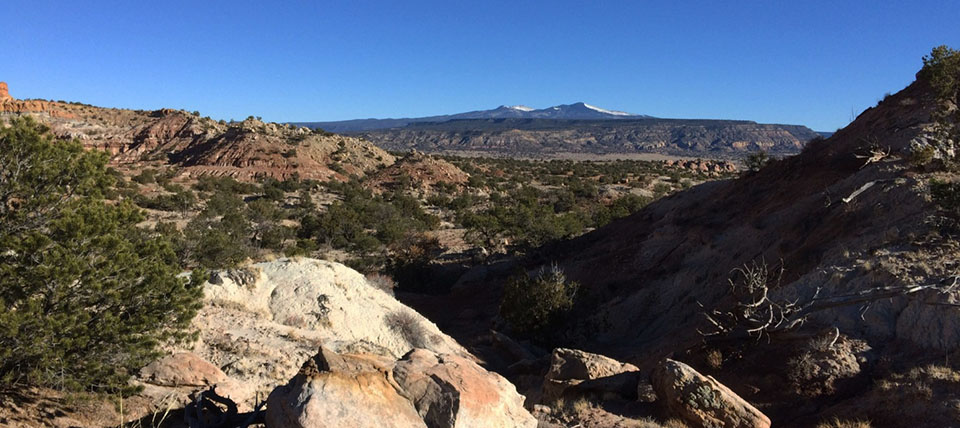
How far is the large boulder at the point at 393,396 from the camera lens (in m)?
5.31

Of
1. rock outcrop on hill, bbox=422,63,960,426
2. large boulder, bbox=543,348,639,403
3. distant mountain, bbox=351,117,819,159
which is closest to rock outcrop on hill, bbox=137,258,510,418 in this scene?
large boulder, bbox=543,348,639,403

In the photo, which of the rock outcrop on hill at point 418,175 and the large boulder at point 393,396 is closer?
the large boulder at point 393,396

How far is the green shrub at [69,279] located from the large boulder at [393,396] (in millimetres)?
3265

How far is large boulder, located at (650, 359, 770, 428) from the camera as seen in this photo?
8.02 m

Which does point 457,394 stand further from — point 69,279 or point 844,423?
point 844,423

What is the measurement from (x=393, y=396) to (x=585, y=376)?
237 inches

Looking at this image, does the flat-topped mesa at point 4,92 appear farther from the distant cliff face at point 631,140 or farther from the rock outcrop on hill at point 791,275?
the distant cliff face at point 631,140

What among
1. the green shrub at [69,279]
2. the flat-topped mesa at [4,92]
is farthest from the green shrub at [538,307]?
the flat-topped mesa at [4,92]

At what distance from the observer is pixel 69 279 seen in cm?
690

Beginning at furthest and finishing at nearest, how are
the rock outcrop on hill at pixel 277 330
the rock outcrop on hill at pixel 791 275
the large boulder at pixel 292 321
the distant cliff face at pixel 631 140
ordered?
the distant cliff face at pixel 631 140
the large boulder at pixel 292 321
the rock outcrop on hill at pixel 791 275
the rock outcrop on hill at pixel 277 330

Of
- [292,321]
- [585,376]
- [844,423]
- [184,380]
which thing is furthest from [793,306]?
[184,380]

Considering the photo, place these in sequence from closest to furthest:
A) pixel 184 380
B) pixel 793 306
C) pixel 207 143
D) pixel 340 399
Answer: pixel 340 399, pixel 184 380, pixel 793 306, pixel 207 143

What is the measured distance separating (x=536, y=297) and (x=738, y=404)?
9.08m

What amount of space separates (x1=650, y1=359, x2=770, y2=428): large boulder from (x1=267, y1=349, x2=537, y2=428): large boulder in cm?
324
